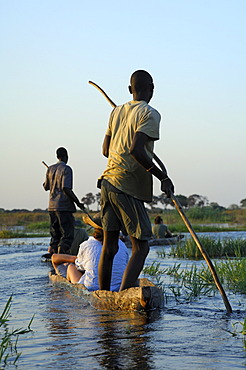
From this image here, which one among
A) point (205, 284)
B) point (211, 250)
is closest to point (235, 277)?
point (205, 284)

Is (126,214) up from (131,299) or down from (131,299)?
up

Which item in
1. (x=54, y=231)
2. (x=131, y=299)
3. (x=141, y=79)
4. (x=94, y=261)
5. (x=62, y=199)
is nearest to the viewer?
(x=131, y=299)

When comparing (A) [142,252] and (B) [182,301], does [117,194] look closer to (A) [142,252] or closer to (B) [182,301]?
(A) [142,252]

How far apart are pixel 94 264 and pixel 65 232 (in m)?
4.21

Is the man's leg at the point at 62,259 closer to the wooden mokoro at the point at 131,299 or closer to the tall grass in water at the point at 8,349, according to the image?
the wooden mokoro at the point at 131,299

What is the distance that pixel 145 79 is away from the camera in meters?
5.23

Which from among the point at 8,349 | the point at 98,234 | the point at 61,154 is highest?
the point at 61,154

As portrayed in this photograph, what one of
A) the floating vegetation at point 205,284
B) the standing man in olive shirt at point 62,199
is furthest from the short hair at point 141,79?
the standing man in olive shirt at point 62,199

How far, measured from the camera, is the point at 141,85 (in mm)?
5250

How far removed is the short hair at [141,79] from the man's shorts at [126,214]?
0.90m

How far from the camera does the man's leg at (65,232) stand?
1021cm

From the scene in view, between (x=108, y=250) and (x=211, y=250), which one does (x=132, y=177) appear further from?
(x=211, y=250)

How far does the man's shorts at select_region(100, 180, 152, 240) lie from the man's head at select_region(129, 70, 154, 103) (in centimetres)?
84

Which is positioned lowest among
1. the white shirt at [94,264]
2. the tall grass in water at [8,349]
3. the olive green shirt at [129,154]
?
the tall grass in water at [8,349]
